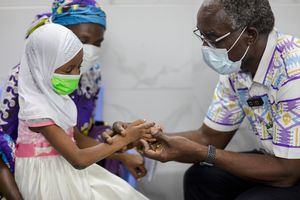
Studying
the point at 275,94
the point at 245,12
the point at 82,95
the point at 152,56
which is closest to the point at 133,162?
the point at 82,95

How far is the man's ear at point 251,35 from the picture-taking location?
1.56 metres

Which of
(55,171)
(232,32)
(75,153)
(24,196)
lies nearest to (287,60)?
(232,32)

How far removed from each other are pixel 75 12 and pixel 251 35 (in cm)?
79

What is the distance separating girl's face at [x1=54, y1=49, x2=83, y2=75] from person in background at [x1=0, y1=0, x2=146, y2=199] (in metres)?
0.23

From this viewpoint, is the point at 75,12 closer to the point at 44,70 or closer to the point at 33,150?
the point at 44,70

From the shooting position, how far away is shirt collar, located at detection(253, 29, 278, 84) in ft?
5.21

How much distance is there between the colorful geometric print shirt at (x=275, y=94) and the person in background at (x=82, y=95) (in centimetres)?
56

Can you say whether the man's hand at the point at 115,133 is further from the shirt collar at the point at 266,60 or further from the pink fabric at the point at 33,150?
the shirt collar at the point at 266,60

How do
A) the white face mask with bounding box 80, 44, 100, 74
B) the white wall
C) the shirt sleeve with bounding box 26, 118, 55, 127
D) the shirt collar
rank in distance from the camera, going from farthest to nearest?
the white wall → the white face mask with bounding box 80, 44, 100, 74 → the shirt collar → the shirt sleeve with bounding box 26, 118, 55, 127

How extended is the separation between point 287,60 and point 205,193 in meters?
0.74

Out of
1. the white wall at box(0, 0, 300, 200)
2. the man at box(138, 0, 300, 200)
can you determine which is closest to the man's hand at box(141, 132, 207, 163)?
the man at box(138, 0, 300, 200)

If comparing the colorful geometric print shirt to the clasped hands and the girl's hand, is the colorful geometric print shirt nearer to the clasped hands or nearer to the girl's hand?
the clasped hands

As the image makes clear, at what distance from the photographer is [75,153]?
4.94 feet

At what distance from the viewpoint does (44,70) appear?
5.00 ft
